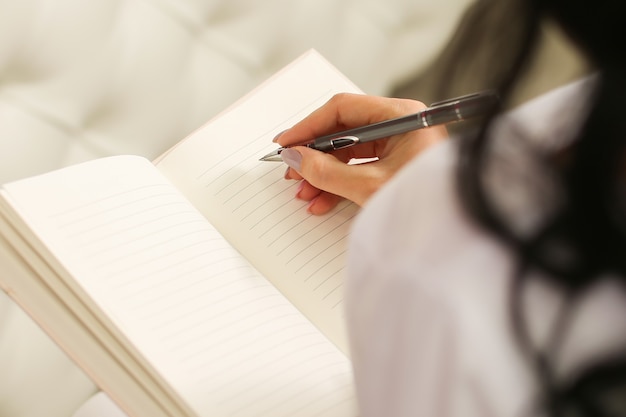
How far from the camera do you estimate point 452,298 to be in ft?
0.81

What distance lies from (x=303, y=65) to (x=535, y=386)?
Result: 45 centimetres

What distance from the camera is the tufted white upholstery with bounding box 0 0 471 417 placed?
57 cm

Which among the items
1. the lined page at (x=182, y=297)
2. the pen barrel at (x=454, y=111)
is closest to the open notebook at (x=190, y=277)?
the lined page at (x=182, y=297)

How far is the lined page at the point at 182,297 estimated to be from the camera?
46 centimetres

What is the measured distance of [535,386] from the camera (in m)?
0.26

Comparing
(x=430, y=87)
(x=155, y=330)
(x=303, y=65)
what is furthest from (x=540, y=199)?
(x=430, y=87)

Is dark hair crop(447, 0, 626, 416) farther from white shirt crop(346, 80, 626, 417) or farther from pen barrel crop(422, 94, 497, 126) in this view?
pen barrel crop(422, 94, 497, 126)

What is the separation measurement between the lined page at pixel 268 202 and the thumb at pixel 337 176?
0.03m

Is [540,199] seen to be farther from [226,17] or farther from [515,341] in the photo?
[226,17]

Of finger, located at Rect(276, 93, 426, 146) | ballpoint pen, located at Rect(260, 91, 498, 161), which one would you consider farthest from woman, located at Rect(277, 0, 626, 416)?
finger, located at Rect(276, 93, 426, 146)

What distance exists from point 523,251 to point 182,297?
300mm

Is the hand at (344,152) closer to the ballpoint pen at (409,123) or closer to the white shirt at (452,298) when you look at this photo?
the ballpoint pen at (409,123)

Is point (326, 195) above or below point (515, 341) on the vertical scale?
below

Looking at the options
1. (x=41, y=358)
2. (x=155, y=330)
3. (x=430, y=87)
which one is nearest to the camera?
(x=155, y=330)
